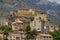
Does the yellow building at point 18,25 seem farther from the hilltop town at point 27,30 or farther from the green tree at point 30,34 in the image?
the green tree at point 30,34

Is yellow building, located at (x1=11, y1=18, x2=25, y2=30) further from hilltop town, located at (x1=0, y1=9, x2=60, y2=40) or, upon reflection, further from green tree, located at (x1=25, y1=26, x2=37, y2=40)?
green tree, located at (x1=25, y1=26, x2=37, y2=40)

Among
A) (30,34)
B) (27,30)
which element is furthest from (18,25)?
(30,34)

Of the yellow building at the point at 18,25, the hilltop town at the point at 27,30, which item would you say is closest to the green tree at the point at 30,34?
the hilltop town at the point at 27,30

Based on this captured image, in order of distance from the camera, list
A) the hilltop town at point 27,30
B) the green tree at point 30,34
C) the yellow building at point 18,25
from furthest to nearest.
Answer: the yellow building at point 18,25
the hilltop town at point 27,30
the green tree at point 30,34

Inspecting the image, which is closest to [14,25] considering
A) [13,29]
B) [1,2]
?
[13,29]

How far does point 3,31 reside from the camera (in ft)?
167

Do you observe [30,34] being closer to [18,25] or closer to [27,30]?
[27,30]

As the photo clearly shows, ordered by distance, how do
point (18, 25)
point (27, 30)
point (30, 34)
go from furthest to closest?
1. point (18, 25)
2. point (27, 30)
3. point (30, 34)

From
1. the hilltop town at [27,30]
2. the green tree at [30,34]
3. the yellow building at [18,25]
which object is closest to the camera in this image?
the green tree at [30,34]

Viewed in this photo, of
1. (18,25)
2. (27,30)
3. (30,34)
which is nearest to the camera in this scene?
(30,34)

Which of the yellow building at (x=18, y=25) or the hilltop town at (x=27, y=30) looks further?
the yellow building at (x=18, y=25)

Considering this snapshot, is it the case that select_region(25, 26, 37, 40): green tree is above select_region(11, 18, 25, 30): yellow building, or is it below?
below

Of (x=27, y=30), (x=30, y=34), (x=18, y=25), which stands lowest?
(x=30, y=34)

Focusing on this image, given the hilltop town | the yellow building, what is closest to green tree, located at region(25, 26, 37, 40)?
the hilltop town
